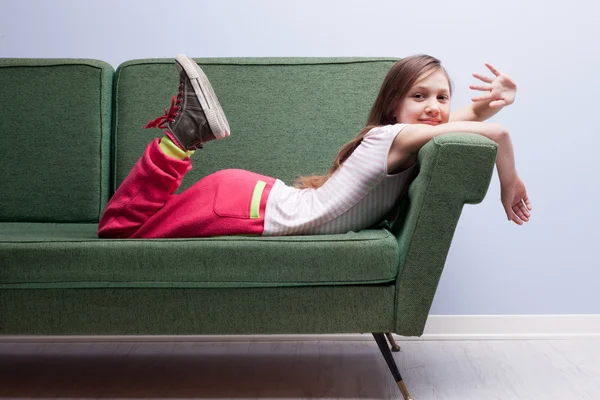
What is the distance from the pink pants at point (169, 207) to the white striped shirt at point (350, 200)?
0.17 feet

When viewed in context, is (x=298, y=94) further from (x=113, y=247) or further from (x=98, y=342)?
(x=98, y=342)

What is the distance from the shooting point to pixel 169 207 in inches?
67.5

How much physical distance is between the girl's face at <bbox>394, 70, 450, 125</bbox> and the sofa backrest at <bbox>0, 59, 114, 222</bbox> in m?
0.96

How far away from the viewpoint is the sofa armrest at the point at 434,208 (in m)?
1.48

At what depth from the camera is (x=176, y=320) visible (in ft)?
5.19

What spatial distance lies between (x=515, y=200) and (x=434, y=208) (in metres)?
0.26

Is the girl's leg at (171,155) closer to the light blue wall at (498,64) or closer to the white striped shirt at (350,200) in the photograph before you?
the white striped shirt at (350,200)

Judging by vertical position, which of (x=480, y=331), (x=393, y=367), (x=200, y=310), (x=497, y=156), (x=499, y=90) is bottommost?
(x=480, y=331)

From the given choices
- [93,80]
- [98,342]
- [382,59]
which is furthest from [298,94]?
[98,342]


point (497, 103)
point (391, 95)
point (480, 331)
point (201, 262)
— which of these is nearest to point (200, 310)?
point (201, 262)

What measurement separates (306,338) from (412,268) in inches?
35.3

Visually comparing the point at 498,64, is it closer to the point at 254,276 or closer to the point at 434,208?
the point at 434,208

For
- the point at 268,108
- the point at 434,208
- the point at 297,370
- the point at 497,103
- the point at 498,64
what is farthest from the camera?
the point at 498,64

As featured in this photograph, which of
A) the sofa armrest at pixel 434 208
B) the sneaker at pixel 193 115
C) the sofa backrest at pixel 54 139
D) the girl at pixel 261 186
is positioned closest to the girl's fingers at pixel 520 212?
the girl at pixel 261 186
